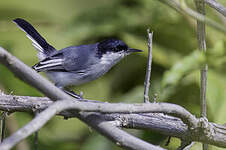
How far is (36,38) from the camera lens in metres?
3.27

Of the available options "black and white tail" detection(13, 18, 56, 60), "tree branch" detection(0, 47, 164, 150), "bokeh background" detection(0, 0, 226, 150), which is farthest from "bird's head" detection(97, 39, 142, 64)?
"tree branch" detection(0, 47, 164, 150)

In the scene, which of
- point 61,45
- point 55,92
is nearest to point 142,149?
point 55,92

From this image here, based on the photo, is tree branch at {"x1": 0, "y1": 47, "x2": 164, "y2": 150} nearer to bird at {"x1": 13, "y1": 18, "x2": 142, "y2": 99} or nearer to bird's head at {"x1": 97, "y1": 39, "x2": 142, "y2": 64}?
bird at {"x1": 13, "y1": 18, "x2": 142, "y2": 99}

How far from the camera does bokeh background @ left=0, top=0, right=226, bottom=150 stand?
288 centimetres

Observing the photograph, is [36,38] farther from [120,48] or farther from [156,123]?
[156,123]

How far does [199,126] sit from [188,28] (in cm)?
172

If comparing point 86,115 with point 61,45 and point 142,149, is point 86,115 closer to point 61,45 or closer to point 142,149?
point 142,149

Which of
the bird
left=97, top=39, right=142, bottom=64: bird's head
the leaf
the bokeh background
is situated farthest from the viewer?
left=97, top=39, right=142, bottom=64: bird's head

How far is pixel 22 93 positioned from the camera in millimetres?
2871

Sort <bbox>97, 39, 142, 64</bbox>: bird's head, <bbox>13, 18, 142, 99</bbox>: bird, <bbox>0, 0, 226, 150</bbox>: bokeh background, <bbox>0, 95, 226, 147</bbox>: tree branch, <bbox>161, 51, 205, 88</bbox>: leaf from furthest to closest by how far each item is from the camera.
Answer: <bbox>97, 39, 142, 64</bbox>: bird's head → <bbox>13, 18, 142, 99</bbox>: bird → <bbox>0, 0, 226, 150</bbox>: bokeh background → <bbox>0, 95, 226, 147</bbox>: tree branch → <bbox>161, 51, 205, 88</bbox>: leaf

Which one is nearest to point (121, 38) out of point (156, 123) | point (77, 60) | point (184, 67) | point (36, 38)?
point (77, 60)

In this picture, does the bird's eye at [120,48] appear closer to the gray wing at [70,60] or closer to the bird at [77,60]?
the bird at [77,60]

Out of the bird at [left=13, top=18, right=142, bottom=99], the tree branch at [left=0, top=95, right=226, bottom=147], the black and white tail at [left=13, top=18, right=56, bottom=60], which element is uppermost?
the black and white tail at [left=13, top=18, right=56, bottom=60]

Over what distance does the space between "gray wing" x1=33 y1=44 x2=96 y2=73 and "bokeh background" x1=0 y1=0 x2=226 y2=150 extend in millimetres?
266
